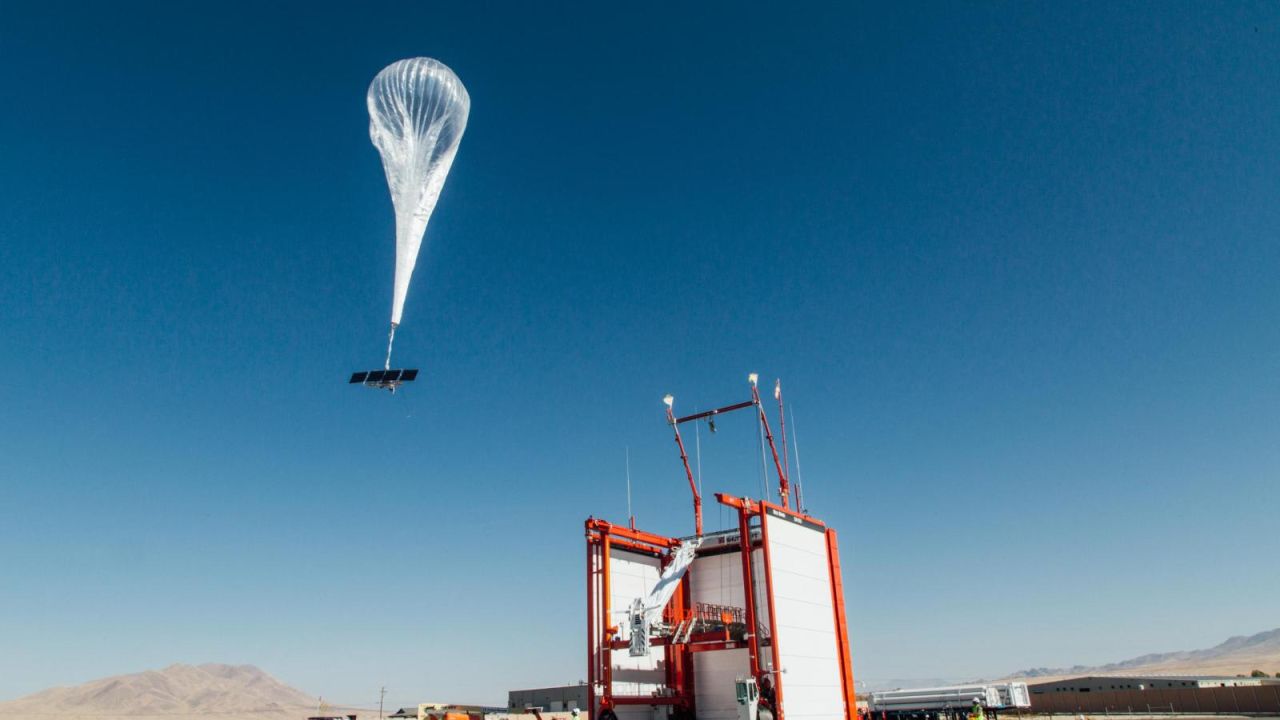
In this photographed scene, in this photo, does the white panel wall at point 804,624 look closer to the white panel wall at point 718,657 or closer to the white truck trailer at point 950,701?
the white panel wall at point 718,657

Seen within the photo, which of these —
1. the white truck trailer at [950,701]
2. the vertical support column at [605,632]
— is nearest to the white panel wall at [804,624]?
the vertical support column at [605,632]

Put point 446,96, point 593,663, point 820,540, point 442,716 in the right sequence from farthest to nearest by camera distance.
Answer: point 820,540 < point 593,663 < point 442,716 < point 446,96

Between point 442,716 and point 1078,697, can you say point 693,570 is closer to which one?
point 442,716

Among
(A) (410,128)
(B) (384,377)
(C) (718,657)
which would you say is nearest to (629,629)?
(C) (718,657)

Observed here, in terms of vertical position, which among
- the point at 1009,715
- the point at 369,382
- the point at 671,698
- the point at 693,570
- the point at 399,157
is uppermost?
the point at 399,157

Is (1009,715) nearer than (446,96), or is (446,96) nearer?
(446,96)

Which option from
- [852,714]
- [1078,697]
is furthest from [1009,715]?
[852,714]
